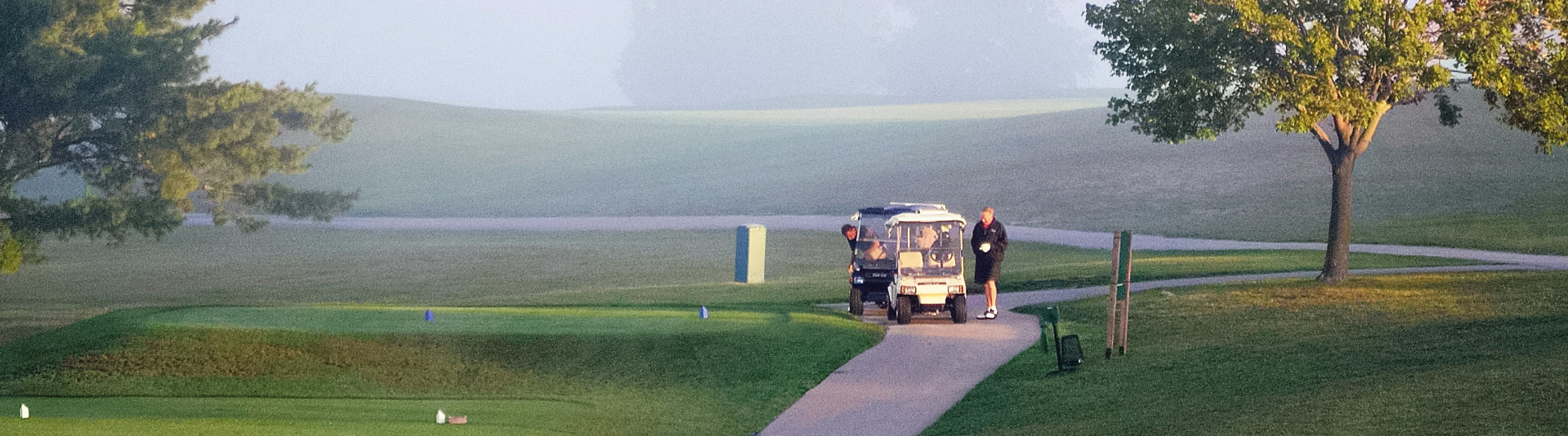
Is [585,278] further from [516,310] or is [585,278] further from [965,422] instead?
[965,422]

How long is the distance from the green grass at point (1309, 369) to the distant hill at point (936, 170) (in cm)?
2988

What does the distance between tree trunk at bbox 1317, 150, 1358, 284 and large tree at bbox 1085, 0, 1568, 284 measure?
3 centimetres

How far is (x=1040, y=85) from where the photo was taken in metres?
171

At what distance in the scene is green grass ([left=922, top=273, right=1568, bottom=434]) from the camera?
12586 millimetres

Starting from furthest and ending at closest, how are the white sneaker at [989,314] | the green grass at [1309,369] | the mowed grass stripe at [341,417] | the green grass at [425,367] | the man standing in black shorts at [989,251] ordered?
1. the white sneaker at [989,314]
2. the man standing in black shorts at [989,251]
3. the green grass at [425,367]
4. the mowed grass stripe at [341,417]
5. the green grass at [1309,369]

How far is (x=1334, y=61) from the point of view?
2878 centimetres

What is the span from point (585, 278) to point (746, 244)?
8.85m

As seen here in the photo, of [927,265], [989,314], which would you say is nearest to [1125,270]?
[927,265]

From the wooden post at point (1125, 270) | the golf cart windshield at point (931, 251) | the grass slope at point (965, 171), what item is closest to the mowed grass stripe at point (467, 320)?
the golf cart windshield at point (931, 251)

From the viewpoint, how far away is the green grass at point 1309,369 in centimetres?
1259

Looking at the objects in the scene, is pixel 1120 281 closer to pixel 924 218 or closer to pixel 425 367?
pixel 924 218

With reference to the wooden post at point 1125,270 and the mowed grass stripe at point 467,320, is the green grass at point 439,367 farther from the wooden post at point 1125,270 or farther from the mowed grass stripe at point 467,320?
the wooden post at point 1125,270

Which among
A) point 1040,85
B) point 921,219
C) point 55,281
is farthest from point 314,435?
point 1040,85

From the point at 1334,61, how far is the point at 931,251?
966cm
